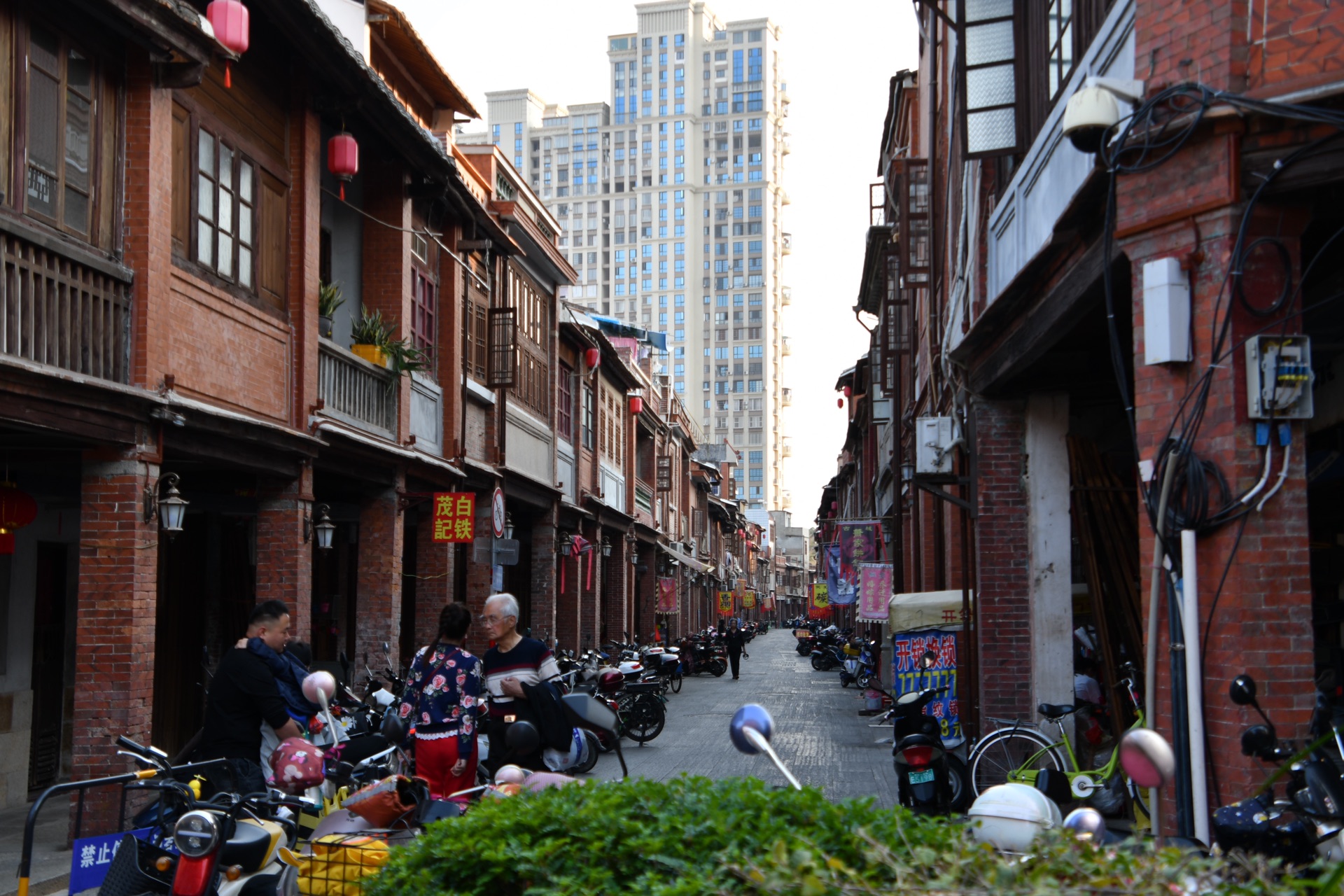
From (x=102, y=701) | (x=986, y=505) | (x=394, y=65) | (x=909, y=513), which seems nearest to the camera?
(x=102, y=701)

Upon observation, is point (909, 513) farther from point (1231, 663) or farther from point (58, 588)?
point (1231, 663)

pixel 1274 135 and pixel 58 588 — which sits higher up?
pixel 1274 135

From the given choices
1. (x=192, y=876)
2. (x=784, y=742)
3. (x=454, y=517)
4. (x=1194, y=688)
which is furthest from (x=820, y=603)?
(x=192, y=876)

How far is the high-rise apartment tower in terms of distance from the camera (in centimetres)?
13312

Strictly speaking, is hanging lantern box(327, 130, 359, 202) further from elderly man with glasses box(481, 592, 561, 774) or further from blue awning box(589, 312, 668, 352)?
blue awning box(589, 312, 668, 352)

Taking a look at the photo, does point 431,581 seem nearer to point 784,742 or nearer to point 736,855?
point 784,742

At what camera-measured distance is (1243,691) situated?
632 centimetres

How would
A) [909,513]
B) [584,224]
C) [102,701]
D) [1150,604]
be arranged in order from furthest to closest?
[584,224] → [909,513] → [102,701] → [1150,604]

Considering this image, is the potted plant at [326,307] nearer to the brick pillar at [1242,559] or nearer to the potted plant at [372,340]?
the potted plant at [372,340]

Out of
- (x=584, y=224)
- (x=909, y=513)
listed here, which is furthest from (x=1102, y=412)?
(x=584, y=224)

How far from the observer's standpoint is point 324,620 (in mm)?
18688

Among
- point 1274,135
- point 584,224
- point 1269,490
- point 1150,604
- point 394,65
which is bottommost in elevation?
point 1150,604

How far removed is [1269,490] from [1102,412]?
7156mm

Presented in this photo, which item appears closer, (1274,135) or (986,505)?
(1274,135)
